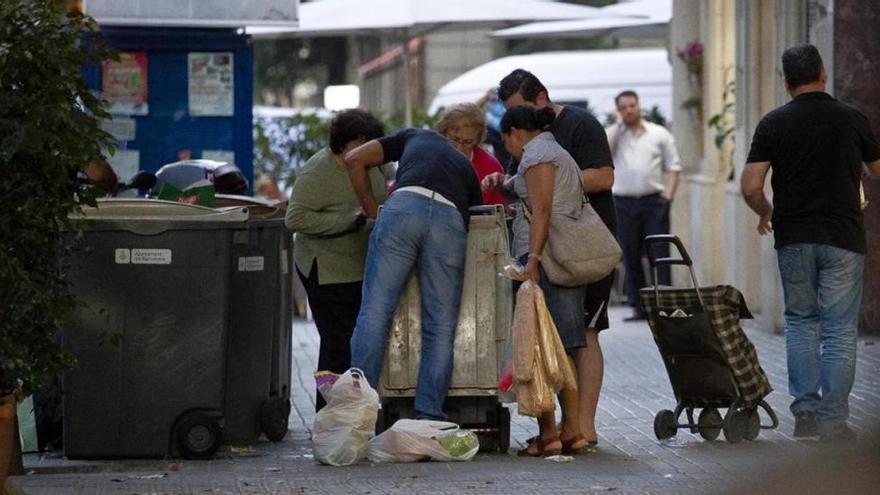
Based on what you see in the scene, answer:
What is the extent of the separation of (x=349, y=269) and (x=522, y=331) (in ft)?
4.63

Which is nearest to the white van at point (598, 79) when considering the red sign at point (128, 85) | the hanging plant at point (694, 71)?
the hanging plant at point (694, 71)

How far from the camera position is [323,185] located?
9.88 meters

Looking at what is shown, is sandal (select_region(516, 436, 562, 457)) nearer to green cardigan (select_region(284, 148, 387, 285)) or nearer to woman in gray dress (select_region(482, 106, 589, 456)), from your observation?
woman in gray dress (select_region(482, 106, 589, 456))

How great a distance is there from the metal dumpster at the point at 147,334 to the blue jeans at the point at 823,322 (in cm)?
265

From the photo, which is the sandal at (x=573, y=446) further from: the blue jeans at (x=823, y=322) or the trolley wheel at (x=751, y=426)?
the blue jeans at (x=823, y=322)

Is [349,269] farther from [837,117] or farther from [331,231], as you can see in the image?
[837,117]

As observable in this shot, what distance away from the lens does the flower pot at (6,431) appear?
762 centimetres

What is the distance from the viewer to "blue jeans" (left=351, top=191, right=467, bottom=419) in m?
8.99

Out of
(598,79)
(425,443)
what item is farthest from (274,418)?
(598,79)

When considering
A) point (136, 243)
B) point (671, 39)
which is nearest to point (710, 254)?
point (671, 39)

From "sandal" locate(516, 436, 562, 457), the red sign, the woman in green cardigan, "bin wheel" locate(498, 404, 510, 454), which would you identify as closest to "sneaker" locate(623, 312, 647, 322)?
the red sign

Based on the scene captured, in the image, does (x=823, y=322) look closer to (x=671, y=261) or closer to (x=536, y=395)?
(x=671, y=261)

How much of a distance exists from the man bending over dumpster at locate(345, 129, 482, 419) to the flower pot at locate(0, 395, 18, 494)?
6.00ft

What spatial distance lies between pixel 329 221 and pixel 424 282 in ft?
3.16
